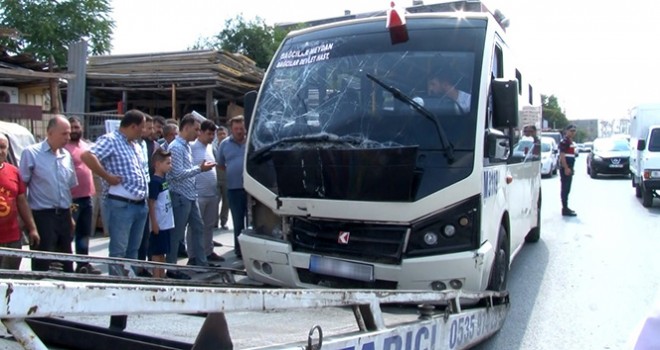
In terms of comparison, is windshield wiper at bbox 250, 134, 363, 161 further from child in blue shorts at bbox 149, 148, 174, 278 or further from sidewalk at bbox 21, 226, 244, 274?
sidewalk at bbox 21, 226, 244, 274

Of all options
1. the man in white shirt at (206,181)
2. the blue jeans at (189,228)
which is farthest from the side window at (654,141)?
the blue jeans at (189,228)

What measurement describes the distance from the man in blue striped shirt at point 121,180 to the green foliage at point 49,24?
19499 mm

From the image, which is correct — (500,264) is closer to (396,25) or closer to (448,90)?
(448,90)

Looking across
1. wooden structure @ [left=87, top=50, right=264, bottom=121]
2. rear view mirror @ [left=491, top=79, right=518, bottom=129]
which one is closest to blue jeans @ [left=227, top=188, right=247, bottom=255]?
rear view mirror @ [left=491, top=79, right=518, bottom=129]

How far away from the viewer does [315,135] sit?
4.68 metres

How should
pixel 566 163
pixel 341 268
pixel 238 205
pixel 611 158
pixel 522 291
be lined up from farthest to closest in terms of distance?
pixel 611 158, pixel 566 163, pixel 238 205, pixel 522 291, pixel 341 268

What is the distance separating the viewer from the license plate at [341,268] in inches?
173

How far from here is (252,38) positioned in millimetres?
41156

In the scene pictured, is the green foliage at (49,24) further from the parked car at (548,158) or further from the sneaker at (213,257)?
the parked car at (548,158)

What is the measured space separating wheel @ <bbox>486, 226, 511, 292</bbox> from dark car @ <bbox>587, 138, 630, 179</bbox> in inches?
745

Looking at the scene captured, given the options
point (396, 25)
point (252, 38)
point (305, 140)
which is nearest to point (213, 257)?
point (305, 140)

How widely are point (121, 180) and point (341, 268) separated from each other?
88.9 inches

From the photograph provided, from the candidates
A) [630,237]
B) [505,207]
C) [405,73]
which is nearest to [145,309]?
[405,73]

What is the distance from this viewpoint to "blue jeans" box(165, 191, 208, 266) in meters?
6.47
